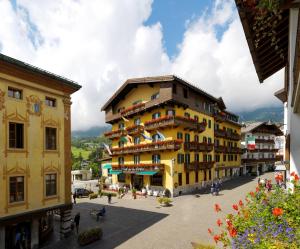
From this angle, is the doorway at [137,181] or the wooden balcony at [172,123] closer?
the wooden balcony at [172,123]

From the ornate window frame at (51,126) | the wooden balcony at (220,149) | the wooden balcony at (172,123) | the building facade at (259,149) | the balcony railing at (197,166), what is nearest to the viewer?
the ornate window frame at (51,126)

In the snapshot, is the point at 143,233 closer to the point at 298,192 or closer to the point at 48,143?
the point at 48,143

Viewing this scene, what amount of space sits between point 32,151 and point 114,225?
33.7ft

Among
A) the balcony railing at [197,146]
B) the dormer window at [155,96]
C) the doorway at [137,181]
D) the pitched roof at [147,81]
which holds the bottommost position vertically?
the doorway at [137,181]

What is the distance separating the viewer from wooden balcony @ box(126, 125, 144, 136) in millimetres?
39862

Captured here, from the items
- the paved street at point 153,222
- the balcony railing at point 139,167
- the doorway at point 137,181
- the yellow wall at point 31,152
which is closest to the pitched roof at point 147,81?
the balcony railing at point 139,167

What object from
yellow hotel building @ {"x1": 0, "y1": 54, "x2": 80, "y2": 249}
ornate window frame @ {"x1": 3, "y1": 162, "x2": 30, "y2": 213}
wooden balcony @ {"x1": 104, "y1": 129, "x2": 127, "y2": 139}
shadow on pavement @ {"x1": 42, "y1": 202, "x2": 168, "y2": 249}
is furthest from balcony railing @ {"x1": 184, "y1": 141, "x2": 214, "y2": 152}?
ornate window frame @ {"x1": 3, "y1": 162, "x2": 30, "y2": 213}

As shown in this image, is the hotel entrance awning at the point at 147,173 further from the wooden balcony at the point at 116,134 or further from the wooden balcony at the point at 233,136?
the wooden balcony at the point at 233,136

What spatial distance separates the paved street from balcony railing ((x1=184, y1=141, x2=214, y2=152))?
23.2ft

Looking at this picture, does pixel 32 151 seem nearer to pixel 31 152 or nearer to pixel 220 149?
pixel 31 152

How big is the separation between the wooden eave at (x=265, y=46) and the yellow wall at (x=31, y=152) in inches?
556

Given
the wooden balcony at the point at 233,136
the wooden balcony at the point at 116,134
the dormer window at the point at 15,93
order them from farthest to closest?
the wooden balcony at the point at 233,136, the wooden balcony at the point at 116,134, the dormer window at the point at 15,93

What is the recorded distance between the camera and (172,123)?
34.3 metres

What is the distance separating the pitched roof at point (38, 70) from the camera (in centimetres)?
1546
